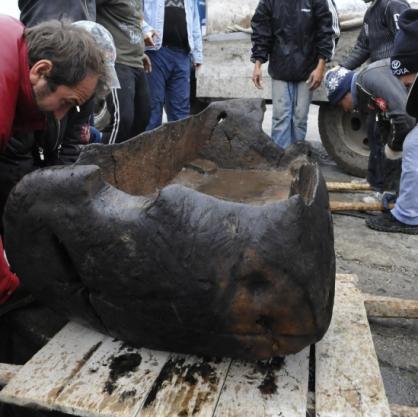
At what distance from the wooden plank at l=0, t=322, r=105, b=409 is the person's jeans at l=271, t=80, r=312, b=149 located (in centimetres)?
309

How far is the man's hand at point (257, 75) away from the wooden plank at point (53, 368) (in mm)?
3264

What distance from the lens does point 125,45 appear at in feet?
11.8

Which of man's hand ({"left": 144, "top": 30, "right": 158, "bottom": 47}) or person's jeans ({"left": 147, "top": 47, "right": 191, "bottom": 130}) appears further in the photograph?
person's jeans ({"left": 147, "top": 47, "right": 191, "bottom": 130})

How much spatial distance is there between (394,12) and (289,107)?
112 cm

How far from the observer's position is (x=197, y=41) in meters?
4.62

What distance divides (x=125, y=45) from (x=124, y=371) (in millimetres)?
2596

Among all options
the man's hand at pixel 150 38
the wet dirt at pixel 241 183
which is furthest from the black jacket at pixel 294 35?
the wet dirt at pixel 241 183

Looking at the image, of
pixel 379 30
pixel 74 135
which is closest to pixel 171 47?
pixel 379 30

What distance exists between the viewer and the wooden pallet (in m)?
1.46

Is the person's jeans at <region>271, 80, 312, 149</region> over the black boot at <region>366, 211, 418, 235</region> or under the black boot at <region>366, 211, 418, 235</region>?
over

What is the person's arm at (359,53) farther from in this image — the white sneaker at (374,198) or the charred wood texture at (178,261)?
the charred wood texture at (178,261)

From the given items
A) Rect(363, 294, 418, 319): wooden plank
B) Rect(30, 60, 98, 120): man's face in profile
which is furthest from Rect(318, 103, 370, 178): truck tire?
Rect(30, 60, 98, 120): man's face in profile

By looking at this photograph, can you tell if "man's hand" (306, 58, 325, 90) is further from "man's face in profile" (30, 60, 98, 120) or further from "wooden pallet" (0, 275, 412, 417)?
"wooden pallet" (0, 275, 412, 417)

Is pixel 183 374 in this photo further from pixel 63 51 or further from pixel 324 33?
pixel 324 33
